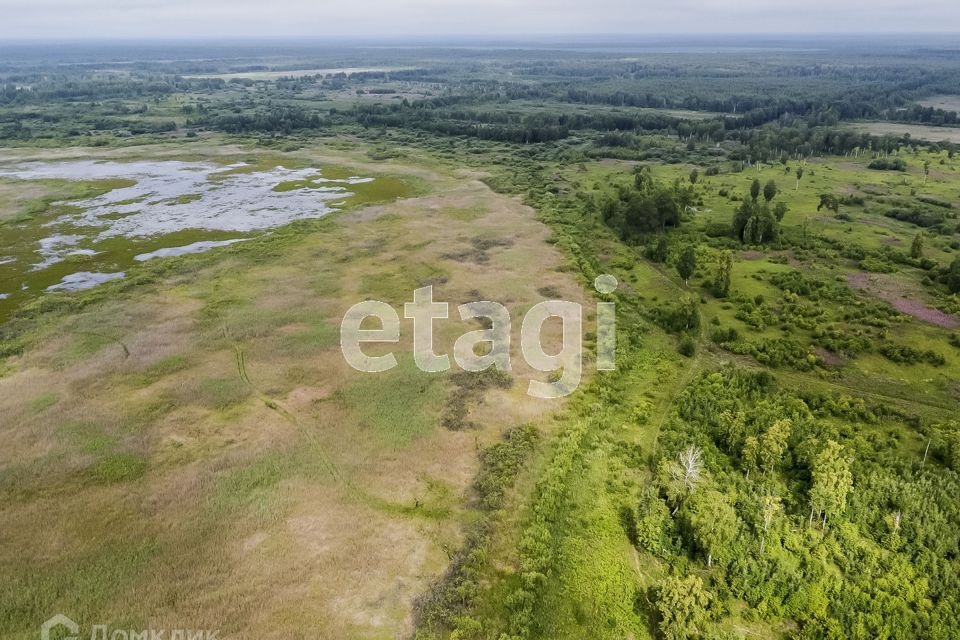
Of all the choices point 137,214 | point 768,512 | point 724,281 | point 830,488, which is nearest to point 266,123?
point 137,214

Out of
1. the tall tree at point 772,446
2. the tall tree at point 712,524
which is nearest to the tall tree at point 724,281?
the tall tree at point 772,446

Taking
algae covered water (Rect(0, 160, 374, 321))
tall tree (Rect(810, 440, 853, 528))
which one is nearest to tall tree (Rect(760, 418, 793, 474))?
tall tree (Rect(810, 440, 853, 528))

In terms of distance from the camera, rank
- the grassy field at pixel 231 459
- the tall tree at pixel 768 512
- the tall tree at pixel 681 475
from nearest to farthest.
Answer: the grassy field at pixel 231 459 → the tall tree at pixel 768 512 → the tall tree at pixel 681 475

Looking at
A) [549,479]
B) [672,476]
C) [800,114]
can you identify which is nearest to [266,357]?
[549,479]

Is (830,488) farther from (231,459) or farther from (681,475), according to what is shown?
(231,459)

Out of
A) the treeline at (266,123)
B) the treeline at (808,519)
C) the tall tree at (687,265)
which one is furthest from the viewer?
the treeline at (266,123)

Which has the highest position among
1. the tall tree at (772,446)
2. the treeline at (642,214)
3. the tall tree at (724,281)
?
the treeline at (642,214)

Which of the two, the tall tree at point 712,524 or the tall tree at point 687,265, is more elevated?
the tall tree at point 687,265

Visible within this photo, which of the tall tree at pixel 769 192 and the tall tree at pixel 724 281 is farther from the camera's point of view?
the tall tree at pixel 769 192

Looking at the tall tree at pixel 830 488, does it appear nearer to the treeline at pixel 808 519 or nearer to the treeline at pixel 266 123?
the treeline at pixel 808 519
